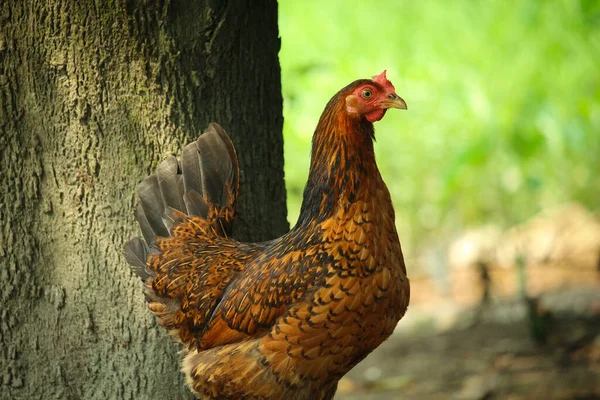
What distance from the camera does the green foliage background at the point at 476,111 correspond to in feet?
23.1

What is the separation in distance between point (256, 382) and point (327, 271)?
0.57 metres

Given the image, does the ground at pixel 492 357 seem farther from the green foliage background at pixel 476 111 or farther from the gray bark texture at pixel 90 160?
the gray bark texture at pixel 90 160

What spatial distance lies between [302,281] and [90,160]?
3.88 feet

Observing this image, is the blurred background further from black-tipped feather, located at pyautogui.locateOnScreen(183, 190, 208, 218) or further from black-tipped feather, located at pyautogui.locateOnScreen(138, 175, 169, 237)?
black-tipped feather, located at pyautogui.locateOnScreen(138, 175, 169, 237)

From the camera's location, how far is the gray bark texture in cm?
348

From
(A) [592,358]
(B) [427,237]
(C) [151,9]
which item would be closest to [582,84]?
(B) [427,237]

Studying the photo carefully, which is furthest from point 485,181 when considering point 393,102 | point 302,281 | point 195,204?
point 302,281

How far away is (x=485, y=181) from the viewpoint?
7.18 meters

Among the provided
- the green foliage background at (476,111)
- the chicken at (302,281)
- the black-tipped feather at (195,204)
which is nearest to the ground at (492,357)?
the green foliage background at (476,111)

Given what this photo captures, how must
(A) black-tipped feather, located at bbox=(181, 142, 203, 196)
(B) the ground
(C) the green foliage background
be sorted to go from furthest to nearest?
(C) the green foliage background → (B) the ground → (A) black-tipped feather, located at bbox=(181, 142, 203, 196)

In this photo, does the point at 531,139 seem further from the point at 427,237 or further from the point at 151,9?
the point at 151,9

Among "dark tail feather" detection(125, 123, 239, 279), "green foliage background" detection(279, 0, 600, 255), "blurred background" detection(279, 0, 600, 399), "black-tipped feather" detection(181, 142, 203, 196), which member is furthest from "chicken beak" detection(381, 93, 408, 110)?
"green foliage background" detection(279, 0, 600, 255)

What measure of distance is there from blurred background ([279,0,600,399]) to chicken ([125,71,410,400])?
2604 millimetres

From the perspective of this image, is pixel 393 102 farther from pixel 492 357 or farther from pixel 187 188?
pixel 492 357
